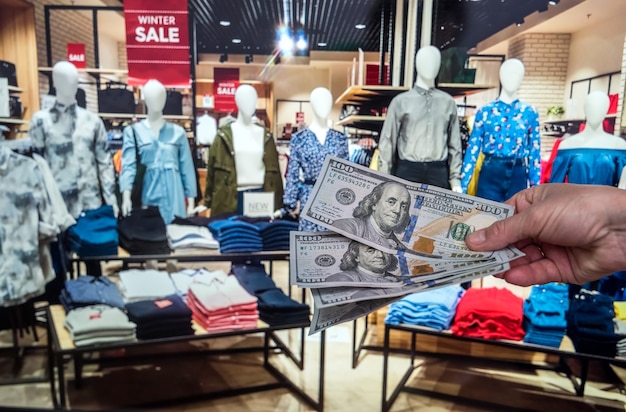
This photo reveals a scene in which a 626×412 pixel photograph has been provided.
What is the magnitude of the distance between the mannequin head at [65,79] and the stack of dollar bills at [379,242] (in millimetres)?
1105

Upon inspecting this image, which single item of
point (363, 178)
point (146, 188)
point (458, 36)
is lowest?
point (146, 188)

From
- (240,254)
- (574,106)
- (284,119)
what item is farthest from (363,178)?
Answer: (240,254)

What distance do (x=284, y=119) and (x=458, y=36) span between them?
23.0 inches

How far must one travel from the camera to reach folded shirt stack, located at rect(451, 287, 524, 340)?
175cm

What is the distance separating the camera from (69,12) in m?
1.46

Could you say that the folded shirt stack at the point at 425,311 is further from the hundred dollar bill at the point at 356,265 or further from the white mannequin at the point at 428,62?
the hundred dollar bill at the point at 356,265

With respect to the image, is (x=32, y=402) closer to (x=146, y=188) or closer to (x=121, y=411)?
(x=121, y=411)

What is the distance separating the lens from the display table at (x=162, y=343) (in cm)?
161

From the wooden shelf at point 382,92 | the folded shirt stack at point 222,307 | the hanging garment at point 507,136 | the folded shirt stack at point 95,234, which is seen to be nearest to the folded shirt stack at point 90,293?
the folded shirt stack at point 95,234

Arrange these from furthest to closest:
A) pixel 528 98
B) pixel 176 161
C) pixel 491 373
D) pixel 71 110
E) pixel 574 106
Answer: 1. pixel 491 373
2. pixel 176 161
3. pixel 71 110
4. pixel 528 98
5. pixel 574 106

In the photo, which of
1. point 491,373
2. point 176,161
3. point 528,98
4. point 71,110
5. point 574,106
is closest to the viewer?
point 574,106

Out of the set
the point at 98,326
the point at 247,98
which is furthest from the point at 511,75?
the point at 98,326

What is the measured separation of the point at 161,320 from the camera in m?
1.71

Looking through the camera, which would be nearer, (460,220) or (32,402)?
(460,220)
